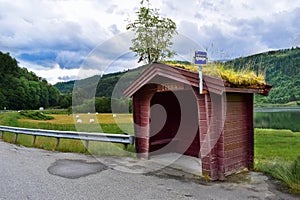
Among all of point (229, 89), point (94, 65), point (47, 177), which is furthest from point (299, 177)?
point (94, 65)

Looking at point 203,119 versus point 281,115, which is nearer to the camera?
point 203,119

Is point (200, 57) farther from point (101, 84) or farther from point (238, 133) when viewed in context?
point (101, 84)

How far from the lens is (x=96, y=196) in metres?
4.27

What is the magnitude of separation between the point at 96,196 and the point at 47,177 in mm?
1643

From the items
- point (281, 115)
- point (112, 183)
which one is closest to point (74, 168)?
point (112, 183)

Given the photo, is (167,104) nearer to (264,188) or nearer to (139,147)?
(139,147)

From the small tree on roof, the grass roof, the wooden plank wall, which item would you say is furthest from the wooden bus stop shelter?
the small tree on roof

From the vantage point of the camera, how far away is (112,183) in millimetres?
4984

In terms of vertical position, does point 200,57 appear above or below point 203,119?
above

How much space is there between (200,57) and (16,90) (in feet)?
209

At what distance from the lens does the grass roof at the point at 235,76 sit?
5.34 m

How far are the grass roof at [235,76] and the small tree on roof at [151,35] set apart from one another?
8.05 m

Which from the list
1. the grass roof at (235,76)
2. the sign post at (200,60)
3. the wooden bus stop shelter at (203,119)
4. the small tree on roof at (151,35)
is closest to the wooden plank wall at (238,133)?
the wooden bus stop shelter at (203,119)

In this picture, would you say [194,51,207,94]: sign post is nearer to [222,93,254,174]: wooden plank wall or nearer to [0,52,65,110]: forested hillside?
[222,93,254,174]: wooden plank wall
